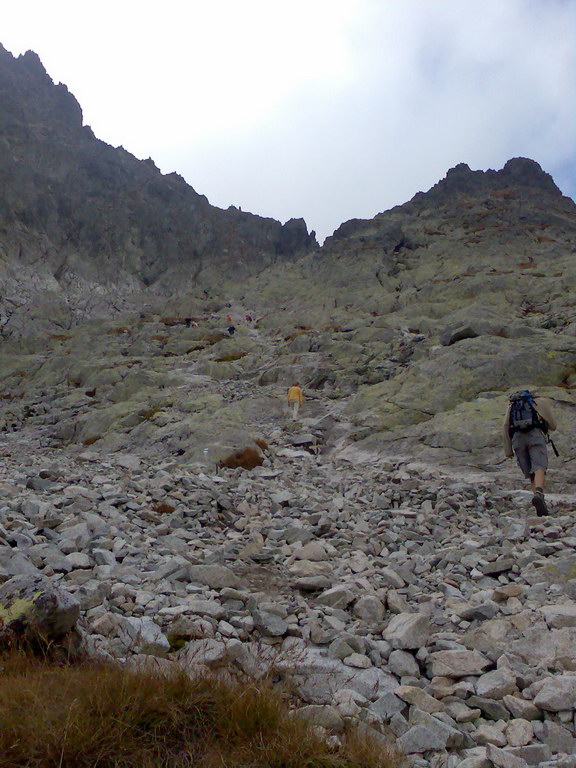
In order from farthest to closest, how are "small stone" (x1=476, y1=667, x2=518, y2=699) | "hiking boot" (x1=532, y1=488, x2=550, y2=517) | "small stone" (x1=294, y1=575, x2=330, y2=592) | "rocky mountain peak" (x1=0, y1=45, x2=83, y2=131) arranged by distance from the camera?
"rocky mountain peak" (x1=0, y1=45, x2=83, y2=131) → "hiking boot" (x1=532, y1=488, x2=550, y2=517) → "small stone" (x1=294, y1=575, x2=330, y2=592) → "small stone" (x1=476, y1=667, x2=518, y2=699)

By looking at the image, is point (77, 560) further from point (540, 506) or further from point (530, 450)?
point (530, 450)

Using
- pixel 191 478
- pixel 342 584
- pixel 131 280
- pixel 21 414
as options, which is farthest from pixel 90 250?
pixel 342 584

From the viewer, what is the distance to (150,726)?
3.20 m

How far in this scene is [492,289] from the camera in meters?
52.2

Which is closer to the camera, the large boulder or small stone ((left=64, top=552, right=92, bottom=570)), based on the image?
the large boulder

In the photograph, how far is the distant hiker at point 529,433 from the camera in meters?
10.6

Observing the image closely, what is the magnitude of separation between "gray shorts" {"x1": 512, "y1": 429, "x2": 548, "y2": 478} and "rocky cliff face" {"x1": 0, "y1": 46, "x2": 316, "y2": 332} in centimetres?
7781

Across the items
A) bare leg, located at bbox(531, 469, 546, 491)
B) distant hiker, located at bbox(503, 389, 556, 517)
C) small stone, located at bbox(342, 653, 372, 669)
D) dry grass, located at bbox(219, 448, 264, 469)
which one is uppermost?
distant hiker, located at bbox(503, 389, 556, 517)

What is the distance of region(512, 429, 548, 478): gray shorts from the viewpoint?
1055cm

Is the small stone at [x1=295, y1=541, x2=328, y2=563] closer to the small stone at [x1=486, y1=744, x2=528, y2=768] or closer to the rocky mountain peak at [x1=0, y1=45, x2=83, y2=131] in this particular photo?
the small stone at [x1=486, y1=744, x2=528, y2=768]

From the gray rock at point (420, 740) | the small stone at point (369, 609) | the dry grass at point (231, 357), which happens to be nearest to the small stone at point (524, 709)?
the gray rock at point (420, 740)

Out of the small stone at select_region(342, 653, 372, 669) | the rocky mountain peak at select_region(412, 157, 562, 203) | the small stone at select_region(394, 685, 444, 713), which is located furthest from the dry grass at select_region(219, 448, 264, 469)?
the rocky mountain peak at select_region(412, 157, 562, 203)

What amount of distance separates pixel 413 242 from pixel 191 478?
7991 centimetres

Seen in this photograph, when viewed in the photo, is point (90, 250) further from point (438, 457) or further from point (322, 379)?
point (438, 457)
